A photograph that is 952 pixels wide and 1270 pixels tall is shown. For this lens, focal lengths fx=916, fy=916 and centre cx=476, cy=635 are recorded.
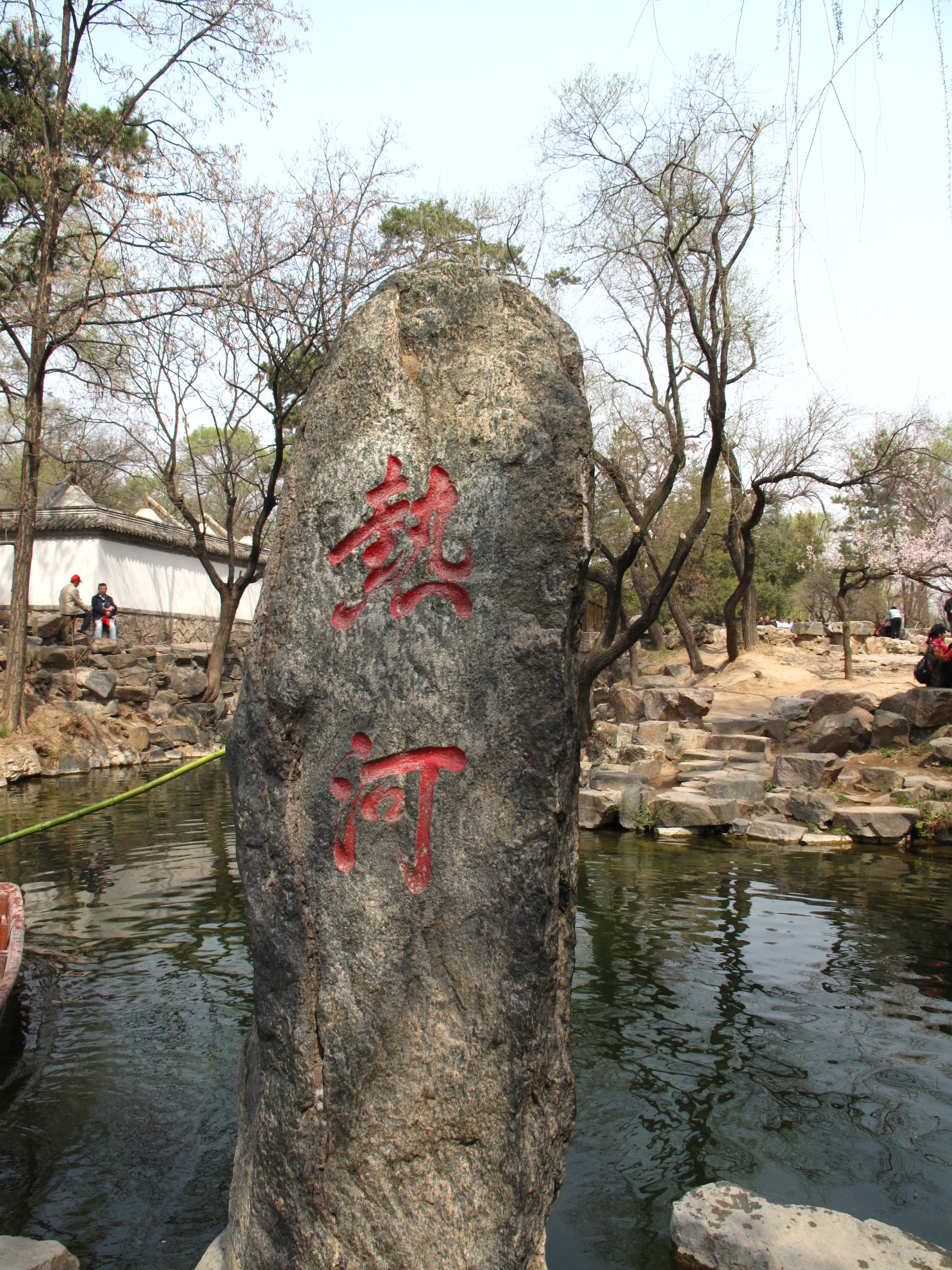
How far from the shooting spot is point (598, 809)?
38.2ft

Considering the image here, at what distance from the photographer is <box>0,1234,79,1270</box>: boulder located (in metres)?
2.94

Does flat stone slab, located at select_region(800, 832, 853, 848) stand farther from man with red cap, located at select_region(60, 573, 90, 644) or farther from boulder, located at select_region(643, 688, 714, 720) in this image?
man with red cap, located at select_region(60, 573, 90, 644)

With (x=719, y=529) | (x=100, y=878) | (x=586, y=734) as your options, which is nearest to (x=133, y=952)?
(x=100, y=878)

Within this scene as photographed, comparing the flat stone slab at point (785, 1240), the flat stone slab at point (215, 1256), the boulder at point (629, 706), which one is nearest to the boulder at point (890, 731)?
the boulder at point (629, 706)

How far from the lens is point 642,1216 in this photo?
3604 millimetres

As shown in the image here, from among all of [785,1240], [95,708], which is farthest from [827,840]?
[95,708]

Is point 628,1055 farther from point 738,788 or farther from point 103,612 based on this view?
point 103,612

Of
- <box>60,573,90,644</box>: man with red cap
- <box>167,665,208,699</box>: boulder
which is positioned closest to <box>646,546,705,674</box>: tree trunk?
<box>167,665,208,699</box>: boulder

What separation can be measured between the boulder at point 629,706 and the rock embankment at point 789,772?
0.90 meters

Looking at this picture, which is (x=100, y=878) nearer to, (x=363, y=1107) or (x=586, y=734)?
(x=363, y=1107)

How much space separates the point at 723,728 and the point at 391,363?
505 inches

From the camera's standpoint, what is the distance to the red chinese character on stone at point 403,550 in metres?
2.88

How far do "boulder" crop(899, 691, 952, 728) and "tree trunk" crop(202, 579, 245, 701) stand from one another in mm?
13328

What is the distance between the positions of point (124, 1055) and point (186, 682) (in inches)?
651
